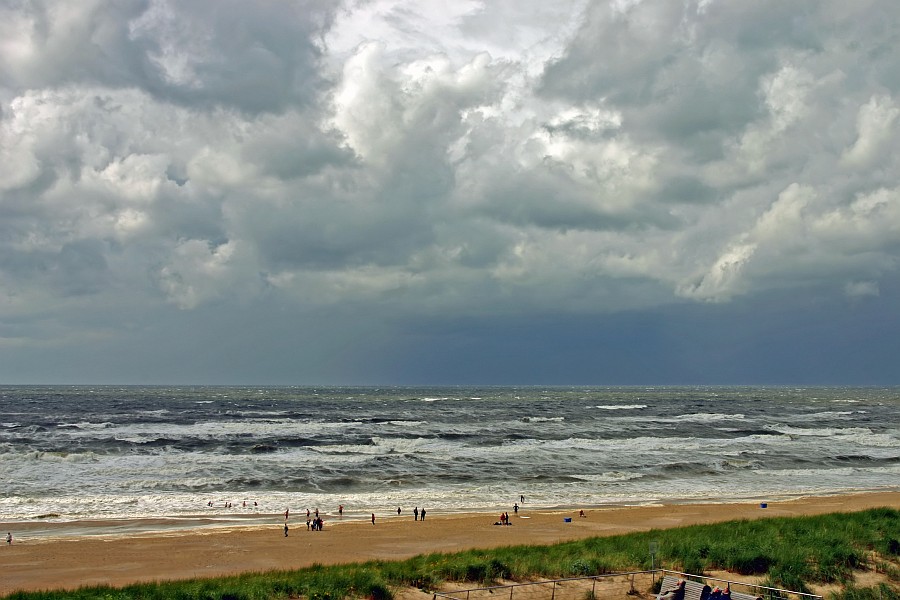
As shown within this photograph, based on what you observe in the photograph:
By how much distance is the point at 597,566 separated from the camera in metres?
20.9

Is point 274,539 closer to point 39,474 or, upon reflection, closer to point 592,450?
point 39,474

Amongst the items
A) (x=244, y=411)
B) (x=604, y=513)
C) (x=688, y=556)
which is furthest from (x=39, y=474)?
(x=244, y=411)

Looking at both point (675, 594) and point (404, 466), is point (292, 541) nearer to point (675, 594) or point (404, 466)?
point (675, 594)

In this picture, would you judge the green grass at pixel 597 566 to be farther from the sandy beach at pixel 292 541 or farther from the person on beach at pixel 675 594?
the sandy beach at pixel 292 541

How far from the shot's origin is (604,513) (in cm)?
3700

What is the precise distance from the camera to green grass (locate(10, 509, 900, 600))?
59.9 feet

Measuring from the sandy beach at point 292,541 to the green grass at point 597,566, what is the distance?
4.76 meters

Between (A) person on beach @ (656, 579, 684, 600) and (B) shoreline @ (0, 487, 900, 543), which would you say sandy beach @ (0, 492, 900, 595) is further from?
(A) person on beach @ (656, 579, 684, 600)

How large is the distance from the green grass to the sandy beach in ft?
15.6

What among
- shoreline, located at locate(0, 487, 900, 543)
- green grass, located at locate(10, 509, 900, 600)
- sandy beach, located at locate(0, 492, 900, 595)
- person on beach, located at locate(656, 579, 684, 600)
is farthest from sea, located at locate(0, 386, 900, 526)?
person on beach, located at locate(656, 579, 684, 600)

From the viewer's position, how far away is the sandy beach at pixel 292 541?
24875mm

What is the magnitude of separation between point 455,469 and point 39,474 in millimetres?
30250

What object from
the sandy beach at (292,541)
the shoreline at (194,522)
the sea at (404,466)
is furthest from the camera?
the sea at (404,466)

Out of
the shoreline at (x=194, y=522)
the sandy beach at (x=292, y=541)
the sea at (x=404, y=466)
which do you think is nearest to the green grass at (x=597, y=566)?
the sandy beach at (x=292, y=541)
